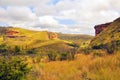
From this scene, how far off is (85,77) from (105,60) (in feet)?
6.87

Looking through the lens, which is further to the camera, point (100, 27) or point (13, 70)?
point (100, 27)

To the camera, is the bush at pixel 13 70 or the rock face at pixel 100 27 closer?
the bush at pixel 13 70

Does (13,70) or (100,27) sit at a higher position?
(100,27)

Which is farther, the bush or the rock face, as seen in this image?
the rock face

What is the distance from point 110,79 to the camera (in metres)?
8.82

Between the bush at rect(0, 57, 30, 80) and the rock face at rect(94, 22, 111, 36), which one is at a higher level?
the rock face at rect(94, 22, 111, 36)

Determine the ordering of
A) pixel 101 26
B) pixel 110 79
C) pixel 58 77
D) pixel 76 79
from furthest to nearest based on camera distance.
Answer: pixel 101 26 → pixel 58 77 → pixel 76 79 → pixel 110 79

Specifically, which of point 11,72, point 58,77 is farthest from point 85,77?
point 11,72

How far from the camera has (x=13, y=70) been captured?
36.3 ft

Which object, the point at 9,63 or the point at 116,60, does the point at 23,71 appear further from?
the point at 116,60

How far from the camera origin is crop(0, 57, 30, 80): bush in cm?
1084

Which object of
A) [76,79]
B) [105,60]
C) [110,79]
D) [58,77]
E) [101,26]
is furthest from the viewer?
[101,26]

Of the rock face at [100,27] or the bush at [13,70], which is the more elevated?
the rock face at [100,27]

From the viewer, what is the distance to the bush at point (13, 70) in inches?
427
